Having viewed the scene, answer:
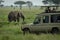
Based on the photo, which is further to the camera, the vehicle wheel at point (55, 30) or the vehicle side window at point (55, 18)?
the vehicle side window at point (55, 18)

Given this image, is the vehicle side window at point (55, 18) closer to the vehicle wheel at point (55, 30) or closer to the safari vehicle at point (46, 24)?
the safari vehicle at point (46, 24)

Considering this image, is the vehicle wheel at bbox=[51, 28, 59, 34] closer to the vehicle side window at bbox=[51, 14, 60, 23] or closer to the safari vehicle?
the safari vehicle

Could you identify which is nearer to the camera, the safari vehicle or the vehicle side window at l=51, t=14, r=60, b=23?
the safari vehicle

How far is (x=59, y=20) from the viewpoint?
16.9 metres

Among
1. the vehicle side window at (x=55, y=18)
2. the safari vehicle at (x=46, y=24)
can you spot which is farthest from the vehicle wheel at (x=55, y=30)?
the vehicle side window at (x=55, y=18)

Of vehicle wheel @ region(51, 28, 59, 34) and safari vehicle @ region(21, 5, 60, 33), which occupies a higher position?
safari vehicle @ region(21, 5, 60, 33)

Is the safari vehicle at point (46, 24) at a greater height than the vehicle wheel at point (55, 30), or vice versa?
the safari vehicle at point (46, 24)

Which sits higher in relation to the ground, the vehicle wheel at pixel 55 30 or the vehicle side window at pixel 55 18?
the vehicle side window at pixel 55 18

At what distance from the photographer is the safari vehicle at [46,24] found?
1673cm

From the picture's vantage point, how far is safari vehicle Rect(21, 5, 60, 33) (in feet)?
54.9

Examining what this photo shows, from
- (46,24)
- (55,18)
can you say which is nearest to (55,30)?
(46,24)

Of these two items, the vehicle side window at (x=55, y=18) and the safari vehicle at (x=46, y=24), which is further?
the vehicle side window at (x=55, y=18)

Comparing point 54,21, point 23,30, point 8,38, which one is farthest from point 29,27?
point 8,38

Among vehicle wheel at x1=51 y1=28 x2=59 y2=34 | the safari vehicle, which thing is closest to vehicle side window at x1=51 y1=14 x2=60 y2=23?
the safari vehicle
